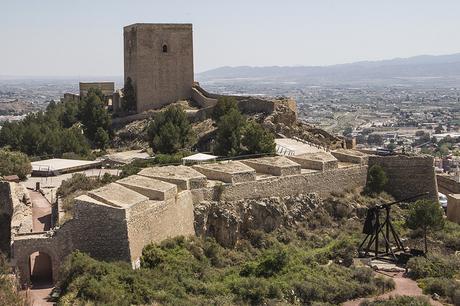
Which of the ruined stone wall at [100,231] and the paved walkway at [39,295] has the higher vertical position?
the ruined stone wall at [100,231]

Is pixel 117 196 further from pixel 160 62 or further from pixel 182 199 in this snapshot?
pixel 160 62

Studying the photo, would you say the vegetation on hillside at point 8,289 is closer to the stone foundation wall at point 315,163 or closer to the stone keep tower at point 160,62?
the stone foundation wall at point 315,163

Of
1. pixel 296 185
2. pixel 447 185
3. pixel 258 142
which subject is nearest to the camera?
pixel 296 185

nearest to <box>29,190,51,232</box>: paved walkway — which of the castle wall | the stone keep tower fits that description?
the stone keep tower

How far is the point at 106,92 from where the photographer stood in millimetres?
47656

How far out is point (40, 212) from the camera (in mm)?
21922

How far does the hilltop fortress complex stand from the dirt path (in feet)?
18.3

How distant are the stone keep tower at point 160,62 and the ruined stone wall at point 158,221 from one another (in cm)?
1961

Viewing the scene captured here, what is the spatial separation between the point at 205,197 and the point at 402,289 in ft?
22.6

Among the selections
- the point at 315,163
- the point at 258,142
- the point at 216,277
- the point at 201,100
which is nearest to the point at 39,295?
the point at 216,277

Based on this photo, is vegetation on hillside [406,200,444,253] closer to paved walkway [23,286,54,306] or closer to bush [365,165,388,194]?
Answer: bush [365,165,388,194]

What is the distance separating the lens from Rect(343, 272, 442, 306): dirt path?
16891mm

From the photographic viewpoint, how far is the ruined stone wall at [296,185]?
22.3m

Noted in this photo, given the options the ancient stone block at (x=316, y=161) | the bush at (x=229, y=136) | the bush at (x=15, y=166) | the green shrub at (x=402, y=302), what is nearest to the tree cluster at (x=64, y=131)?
the bush at (x=15, y=166)
